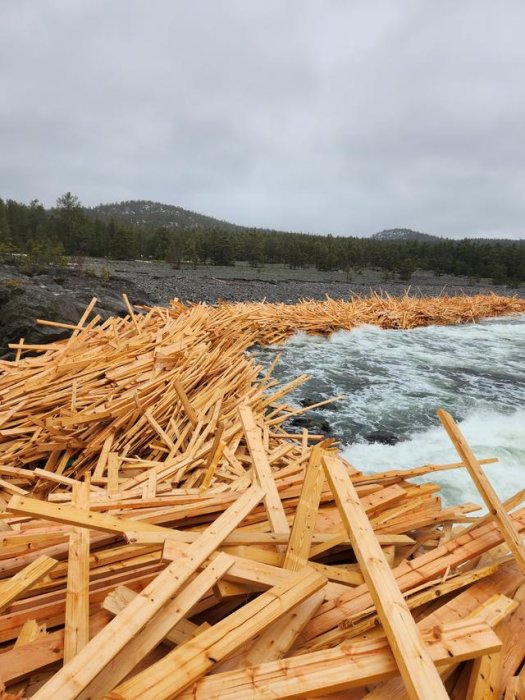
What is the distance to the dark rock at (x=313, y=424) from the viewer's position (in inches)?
220

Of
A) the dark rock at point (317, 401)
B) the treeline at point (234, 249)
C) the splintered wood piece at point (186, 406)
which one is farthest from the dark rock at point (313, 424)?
the treeline at point (234, 249)

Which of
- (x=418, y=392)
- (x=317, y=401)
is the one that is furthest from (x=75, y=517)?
(x=418, y=392)

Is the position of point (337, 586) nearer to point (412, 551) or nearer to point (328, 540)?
point (328, 540)

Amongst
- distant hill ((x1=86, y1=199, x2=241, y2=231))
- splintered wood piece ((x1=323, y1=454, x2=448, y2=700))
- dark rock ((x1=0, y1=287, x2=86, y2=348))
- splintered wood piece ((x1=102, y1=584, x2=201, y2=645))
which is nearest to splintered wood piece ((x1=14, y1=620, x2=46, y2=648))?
splintered wood piece ((x1=102, y1=584, x2=201, y2=645))

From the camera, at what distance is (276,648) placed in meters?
1.37

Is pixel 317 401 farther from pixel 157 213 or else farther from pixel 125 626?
pixel 157 213

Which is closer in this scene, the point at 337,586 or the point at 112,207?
the point at 337,586

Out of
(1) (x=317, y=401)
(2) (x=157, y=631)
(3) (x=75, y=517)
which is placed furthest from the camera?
(1) (x=317, y=401)

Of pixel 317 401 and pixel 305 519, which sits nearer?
pixel 305 519

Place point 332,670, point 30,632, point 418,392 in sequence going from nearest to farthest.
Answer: point 332,670 < point 30,632 < point 418,392

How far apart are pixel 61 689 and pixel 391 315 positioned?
51.8ft

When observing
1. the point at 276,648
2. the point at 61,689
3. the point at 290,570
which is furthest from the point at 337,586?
the point at 61,689

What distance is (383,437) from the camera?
5543 millimetres

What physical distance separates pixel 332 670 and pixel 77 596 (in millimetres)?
1031
